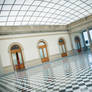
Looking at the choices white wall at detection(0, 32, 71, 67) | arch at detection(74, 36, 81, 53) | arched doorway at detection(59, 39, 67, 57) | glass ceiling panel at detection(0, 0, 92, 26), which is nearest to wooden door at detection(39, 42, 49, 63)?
white wall at detection(0, 32, 71, 67)

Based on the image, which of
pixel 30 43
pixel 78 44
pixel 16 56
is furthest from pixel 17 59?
pixel 78 44

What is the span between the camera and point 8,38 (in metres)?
20.9

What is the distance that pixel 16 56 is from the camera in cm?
2192

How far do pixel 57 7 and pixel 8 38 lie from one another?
11.6m

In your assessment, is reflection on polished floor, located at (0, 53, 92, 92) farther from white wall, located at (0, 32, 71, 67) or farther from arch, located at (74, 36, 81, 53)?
arch, located at (74, 36, 81, 53)

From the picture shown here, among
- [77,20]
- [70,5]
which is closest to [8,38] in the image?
[70,5]

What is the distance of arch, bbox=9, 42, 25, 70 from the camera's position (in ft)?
69.8

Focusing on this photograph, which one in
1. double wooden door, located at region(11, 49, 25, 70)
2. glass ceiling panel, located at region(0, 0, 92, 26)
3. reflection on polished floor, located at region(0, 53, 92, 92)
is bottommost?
reflection on polished floor, located at region(0, 53, 92, 92)

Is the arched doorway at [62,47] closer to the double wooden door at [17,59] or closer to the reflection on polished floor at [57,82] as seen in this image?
the double wooden door at [17,59]

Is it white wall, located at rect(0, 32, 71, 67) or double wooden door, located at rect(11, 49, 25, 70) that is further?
double wooden door, located at rect(11, 49, 25, 70)

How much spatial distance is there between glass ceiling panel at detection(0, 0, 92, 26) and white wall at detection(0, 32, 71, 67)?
315 cm

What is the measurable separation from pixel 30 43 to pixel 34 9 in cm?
772

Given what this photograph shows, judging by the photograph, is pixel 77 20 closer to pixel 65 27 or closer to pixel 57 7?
pixel 65 27

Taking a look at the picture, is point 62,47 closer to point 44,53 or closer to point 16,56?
point 44,53
